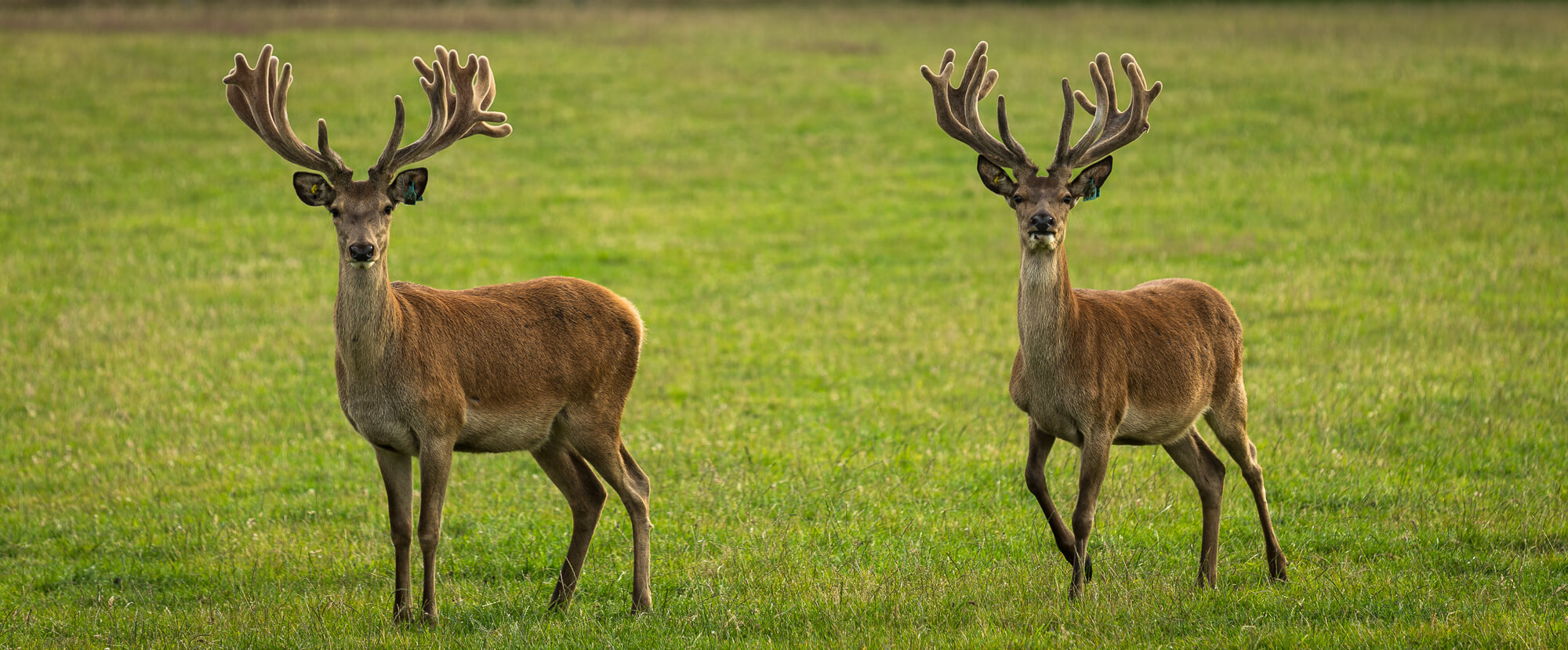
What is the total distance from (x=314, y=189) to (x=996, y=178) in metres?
3.39

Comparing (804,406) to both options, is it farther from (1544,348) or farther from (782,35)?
(782,35)

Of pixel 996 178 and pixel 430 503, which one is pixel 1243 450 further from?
pixel 430 503

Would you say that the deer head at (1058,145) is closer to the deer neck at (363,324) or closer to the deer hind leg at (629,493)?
the deer hind leg at (629,493)

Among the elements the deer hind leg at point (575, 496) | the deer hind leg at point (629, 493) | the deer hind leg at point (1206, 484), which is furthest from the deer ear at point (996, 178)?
the deer hind leg at point (575, 496)

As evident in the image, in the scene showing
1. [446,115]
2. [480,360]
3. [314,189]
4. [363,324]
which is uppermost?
[446,115]

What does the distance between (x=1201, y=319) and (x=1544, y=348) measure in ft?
22.6

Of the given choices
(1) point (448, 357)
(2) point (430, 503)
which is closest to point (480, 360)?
(1) point (448, 357)

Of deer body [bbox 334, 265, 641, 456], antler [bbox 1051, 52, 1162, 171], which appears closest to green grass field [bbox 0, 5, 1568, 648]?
deer body [bbox 334, 265, 641, 456]

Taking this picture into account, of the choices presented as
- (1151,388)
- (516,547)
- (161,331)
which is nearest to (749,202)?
(161,331)

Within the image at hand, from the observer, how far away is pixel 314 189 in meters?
6.85

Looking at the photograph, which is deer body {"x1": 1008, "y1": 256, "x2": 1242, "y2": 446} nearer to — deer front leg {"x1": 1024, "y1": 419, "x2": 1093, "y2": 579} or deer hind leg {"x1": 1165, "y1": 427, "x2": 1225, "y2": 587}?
deer front leg {"x1": 1024, "y1": 419, "x2": 1093, "y2": 579}

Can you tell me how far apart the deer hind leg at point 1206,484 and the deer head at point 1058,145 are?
151 centimetres

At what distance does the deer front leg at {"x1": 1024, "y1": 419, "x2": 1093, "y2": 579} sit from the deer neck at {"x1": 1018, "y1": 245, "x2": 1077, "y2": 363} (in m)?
0.45

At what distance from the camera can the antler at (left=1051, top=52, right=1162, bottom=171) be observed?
7090 mm
